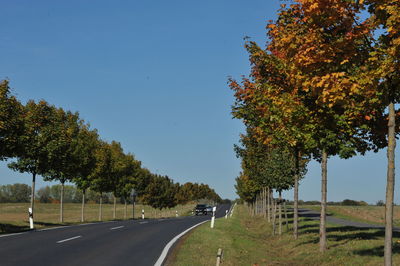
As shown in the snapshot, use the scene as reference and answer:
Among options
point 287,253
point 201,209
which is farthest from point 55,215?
point 287,253

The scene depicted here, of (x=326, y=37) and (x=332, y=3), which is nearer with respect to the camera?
(x=332, y=3)


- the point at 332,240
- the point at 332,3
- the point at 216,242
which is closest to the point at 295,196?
the point at 332,240

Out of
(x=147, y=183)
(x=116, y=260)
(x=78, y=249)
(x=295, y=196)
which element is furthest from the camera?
(x=147, y=183)

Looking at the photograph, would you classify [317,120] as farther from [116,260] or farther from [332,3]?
[116,260]

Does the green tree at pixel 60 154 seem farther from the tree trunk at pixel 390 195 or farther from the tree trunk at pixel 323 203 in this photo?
the tree trunk at pixel 390 195

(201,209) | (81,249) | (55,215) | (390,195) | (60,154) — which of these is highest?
(60,154)

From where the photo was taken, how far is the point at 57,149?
96.3ft

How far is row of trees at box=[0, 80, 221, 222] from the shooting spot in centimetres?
2321

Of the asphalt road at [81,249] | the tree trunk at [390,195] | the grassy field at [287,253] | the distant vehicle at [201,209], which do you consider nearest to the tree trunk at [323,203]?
the grassy field at [287,253]

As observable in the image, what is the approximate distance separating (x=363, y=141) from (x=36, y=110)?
24.0 metres

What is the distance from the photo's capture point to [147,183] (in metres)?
69.7

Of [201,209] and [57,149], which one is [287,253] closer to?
[57,149]

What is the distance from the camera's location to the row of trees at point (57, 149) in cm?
2321

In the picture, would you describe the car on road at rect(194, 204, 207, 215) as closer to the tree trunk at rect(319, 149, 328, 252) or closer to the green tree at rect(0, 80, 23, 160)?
the green tree at rect(0, 80, 23, 160)
